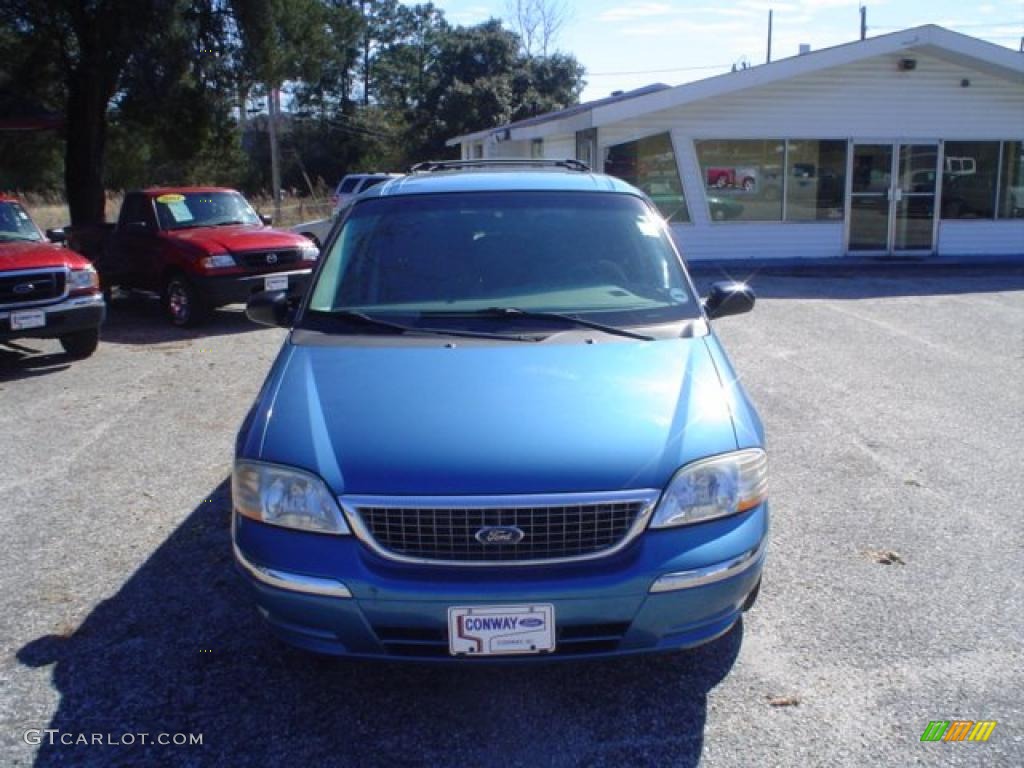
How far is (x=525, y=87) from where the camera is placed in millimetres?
47406

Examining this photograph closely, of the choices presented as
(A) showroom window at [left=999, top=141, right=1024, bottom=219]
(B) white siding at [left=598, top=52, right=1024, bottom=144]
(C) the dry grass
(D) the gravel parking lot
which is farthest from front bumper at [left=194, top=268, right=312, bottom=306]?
(C) the dry grass

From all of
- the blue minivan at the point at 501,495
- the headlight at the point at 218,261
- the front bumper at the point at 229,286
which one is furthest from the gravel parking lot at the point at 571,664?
the headlight at the point at 218,261

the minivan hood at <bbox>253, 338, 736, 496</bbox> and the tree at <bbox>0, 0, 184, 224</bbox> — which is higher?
the tree at <bbox>0, 0, 184, 224</bbox>

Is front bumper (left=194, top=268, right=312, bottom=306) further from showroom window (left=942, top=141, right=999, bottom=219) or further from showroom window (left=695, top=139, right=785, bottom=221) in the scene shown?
showroom window (left=942, top=141, right=999, bottom=219)

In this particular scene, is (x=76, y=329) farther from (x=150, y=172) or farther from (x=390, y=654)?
(x=150, y=172)

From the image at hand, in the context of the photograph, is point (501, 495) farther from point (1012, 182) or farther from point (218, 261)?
point (1012, 182)

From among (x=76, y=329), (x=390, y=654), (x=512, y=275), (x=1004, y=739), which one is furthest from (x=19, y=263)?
(x=1004, y=739)

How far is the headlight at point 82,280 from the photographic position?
9344 millimetres

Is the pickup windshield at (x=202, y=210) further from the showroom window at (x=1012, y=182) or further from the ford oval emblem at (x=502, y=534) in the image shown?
the showroom window at (x=1012, y=182)

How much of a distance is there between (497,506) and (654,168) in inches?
591

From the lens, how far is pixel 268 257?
37.9 feet

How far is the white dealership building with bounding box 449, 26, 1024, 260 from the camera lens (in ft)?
54.7

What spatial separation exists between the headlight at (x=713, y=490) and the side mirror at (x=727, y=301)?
1.68m

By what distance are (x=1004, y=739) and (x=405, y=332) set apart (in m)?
2.62
